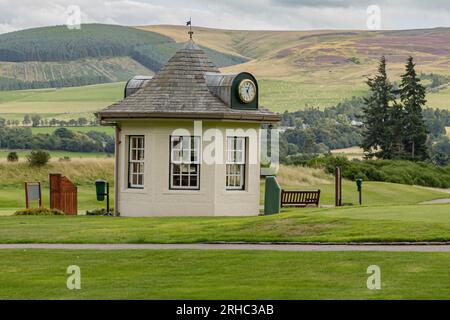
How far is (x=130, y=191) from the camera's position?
36.2 meters

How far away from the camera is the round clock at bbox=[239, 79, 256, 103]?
118 ft

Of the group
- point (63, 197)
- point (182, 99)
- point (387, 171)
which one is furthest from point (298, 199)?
point (387, 171)

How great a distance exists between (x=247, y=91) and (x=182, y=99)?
2.23 meters

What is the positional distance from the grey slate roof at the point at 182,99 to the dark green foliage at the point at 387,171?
108 ft

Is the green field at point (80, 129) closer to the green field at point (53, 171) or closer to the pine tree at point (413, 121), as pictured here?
the pine tree at point (413, 121)

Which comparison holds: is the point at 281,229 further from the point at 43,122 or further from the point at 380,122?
the point at 43,122

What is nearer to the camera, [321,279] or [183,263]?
[321,279]

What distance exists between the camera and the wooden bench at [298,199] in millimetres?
41781

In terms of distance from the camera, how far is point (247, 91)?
3631cm

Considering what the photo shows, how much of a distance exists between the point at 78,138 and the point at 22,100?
3268 inches

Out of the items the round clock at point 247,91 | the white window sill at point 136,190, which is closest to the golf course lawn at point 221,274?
the white window sill at point 136,190

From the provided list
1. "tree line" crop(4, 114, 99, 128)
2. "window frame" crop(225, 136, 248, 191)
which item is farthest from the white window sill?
"tree line" crop(4, 114, 99, 128)
